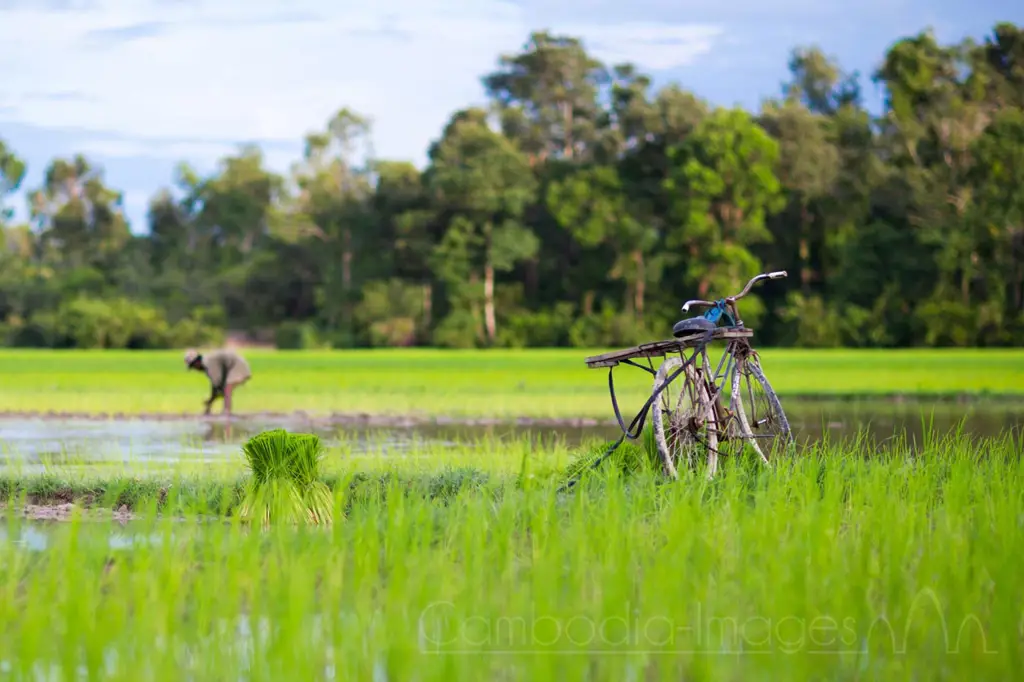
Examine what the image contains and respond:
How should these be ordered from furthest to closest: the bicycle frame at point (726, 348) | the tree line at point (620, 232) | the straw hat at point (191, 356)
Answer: the tree line at point (620, 232) < the straw hat at point (191, 356) < the bicycle frame at point (726, 348)

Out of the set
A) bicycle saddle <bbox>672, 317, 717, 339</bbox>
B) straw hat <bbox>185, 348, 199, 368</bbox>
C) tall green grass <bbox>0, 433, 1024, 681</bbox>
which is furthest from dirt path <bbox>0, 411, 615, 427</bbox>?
tall green grass <bbox>0, 433, 1024, 681</bbox>

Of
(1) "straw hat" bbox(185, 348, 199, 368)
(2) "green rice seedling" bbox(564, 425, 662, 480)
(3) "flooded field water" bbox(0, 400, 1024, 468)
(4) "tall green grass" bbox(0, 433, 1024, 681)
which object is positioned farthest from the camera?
(1) "straw hat" bbox(185, 348, 199, 368)

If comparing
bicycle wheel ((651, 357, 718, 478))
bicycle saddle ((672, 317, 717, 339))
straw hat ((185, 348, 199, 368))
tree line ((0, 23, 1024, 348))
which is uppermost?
tree line ((0, 23, 1024, 348))

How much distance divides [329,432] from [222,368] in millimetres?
3172

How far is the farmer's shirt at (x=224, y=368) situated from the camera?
1964 centimetres

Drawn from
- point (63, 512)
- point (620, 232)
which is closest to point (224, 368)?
point (63, 512)

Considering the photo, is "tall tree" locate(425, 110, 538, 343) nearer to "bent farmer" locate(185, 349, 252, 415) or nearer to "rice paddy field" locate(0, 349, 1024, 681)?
"bent farmer" locate(185, 349, 252, 415)

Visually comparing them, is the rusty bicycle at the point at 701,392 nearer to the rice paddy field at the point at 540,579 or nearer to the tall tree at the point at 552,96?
the rice paddy field at the point at 540,579

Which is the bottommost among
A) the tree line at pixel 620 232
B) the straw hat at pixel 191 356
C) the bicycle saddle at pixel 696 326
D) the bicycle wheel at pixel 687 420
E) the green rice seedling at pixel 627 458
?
the green rice seedling at pixel 627 458

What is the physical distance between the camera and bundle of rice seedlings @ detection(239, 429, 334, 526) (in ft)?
28.3

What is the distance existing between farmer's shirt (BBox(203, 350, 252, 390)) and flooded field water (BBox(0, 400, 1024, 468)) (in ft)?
2.03

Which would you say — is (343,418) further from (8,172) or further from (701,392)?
(8,172)

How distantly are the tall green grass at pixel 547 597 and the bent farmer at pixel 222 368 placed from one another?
1205cm
